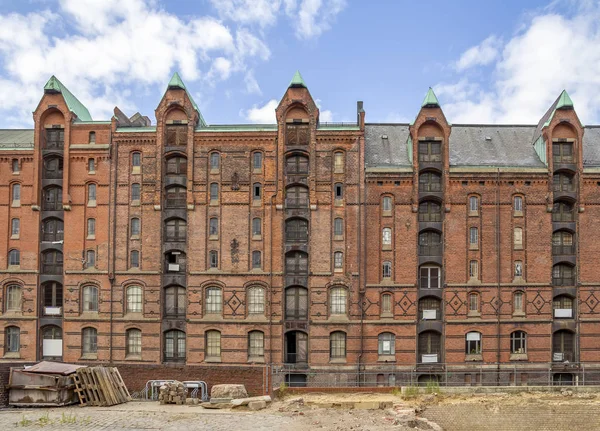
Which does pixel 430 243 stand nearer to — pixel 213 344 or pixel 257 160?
pixel 257 160

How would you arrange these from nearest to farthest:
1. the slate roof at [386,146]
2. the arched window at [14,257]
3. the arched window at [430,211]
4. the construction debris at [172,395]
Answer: the construction debris at [172,395], the arched window at [430,211], the arched window at [14,257], the slate roof at [386,146]

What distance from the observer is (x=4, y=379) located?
1267 inches

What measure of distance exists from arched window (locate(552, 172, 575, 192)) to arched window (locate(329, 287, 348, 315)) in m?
17.8

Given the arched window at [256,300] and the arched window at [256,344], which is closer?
the arched window at [256,344]

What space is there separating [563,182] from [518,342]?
1247 cm

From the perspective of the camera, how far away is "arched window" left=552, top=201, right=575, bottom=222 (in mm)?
43000

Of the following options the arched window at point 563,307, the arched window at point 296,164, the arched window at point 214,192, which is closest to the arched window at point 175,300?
the arched window at point 214,192

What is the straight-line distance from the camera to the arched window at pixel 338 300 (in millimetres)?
42094

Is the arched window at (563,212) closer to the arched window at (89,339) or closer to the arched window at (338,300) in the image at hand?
the arched window at (338,300)

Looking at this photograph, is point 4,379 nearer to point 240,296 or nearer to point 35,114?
point 240,296

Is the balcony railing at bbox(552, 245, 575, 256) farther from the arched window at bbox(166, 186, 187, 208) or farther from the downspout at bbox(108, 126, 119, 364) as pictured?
the downspout at bbox(108, 126, 119, 364)

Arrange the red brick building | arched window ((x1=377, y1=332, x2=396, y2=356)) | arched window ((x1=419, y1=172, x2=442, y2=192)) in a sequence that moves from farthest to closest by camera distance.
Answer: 1. arched window ((x1=419, y1=172, x2=442, y2=192))
2. the red brick building
3. arched window ((x1=377, y1=332, x2=396, y2=356))

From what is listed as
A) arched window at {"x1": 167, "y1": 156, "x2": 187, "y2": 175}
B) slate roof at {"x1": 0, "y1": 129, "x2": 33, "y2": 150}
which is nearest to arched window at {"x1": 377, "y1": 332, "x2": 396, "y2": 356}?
arched window at {"x1": 167, "y1": 156, "x2": 187, "y2": 175}

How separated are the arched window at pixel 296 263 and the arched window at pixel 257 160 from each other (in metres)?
6.91
